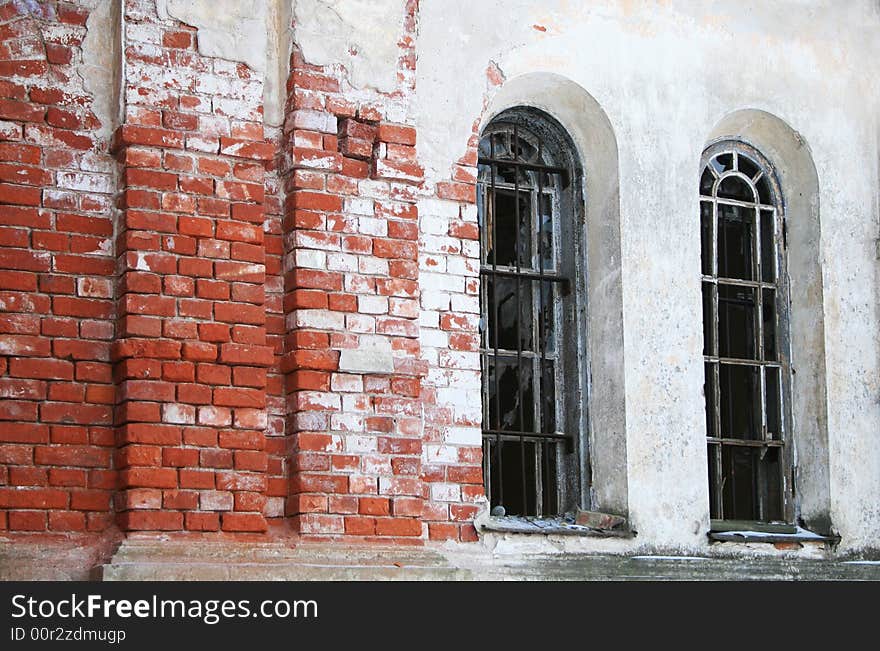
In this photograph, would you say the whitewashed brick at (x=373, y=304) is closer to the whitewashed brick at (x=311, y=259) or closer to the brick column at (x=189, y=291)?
the whitewashed brick at (x=311, y=259)

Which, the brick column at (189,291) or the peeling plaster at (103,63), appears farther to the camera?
the peeling plaster at (103,63)

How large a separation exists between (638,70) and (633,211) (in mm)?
742

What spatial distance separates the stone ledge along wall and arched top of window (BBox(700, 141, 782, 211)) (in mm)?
2122

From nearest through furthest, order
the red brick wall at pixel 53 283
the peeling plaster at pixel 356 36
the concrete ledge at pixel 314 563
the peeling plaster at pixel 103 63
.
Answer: the concrete ledge at pixel 314 563 → the red brick wall at pixel 53 283 → the peeling plaster at pixel 103 63 → the peeling plaster at pixel 356 36

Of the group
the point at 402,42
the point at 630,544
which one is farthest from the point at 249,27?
the point at 630,544

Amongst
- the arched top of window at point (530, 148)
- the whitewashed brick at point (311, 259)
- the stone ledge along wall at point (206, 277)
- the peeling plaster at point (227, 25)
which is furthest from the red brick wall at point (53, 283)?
the arched top of window at point (530, 148)

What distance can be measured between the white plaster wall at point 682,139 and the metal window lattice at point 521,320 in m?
0.44

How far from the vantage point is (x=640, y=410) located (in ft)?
24.2

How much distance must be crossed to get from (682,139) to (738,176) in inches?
25.4

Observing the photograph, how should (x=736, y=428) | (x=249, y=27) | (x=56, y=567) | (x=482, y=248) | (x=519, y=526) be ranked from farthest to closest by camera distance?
1. (x=736, y=428)
2. (x=482, y=248)
3. (x=519, y=526)
4. (x=249, y=27)
5. (x=56, y=567)

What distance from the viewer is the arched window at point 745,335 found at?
799cm

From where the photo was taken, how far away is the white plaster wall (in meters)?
7.29

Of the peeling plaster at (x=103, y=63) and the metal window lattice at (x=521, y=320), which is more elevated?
the peeling plaster at (x=103, y=63)

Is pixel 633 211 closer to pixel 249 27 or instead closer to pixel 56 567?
pixel 249 27
